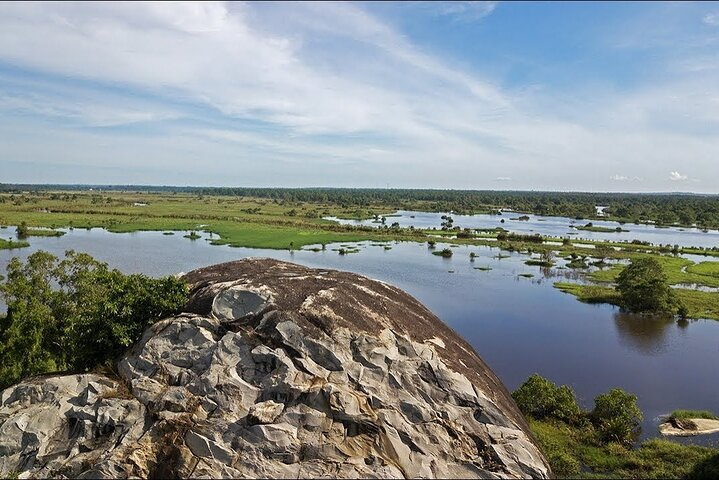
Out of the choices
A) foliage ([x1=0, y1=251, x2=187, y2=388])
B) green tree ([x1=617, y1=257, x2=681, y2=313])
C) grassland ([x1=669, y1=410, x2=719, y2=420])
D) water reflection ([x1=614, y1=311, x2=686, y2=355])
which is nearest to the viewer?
foliage ([x1=0, y1=251, x2=187, y2=388])

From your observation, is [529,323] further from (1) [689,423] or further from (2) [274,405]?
(2) [274,405]

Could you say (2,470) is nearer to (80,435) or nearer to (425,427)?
(80,435)

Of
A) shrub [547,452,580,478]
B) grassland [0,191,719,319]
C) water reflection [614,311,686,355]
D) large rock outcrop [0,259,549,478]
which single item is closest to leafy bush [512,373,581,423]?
shrub [547,452,580,478]

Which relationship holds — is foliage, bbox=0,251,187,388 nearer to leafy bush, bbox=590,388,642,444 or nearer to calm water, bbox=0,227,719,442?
leafy bush, bbox=590,388,642,444

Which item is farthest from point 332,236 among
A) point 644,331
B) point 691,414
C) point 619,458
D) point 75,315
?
point 619,458

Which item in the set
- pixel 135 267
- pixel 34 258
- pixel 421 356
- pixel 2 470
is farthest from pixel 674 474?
pixel 135 267

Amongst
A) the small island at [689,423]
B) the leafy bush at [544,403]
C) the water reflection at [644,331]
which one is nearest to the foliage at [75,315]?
the leafy bush at [544,403]
